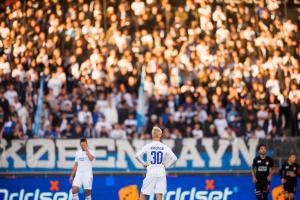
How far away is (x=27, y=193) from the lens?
67.5 ft

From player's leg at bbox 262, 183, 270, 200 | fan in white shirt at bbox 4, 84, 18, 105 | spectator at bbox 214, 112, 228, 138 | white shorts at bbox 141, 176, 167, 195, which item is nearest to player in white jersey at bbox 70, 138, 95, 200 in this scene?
white shorts at bbox 141, 176, 167, 195

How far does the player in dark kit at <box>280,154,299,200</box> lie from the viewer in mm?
21156

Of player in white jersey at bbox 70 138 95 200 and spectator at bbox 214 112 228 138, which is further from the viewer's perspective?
spectator at bbox 214 112 228 138

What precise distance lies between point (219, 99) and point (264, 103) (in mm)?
1553

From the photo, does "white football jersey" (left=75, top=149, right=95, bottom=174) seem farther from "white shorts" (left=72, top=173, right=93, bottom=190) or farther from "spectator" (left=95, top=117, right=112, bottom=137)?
"spectator" (left=95, top=117, right=112, bottom=137)

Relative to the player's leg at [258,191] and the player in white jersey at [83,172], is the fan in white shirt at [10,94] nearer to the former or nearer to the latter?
the player in white jersey at [83,172]

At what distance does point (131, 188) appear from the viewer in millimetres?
21000

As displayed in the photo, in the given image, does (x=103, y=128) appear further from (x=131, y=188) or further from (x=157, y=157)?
(x=157, y=157)

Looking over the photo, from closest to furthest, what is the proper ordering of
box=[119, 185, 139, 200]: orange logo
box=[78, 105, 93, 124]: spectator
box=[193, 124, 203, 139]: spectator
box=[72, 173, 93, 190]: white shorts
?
box=[72, 173, 93, 190]: white shorts < box=[119, 185, 139, 200]: orange logo < box=[78, 105, 93, 124]: spectator < box=[193, 124, 203, 139]: spectator

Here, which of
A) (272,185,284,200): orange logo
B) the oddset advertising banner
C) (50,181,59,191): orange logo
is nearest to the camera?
the oddset advertising banner

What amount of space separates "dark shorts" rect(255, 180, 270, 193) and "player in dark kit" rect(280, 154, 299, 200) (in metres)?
1.16

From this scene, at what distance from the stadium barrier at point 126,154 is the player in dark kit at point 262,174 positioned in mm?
2203

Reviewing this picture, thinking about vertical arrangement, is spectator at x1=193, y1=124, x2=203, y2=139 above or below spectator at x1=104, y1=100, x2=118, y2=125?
below

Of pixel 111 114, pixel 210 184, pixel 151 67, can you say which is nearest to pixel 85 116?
pixel 111 114
